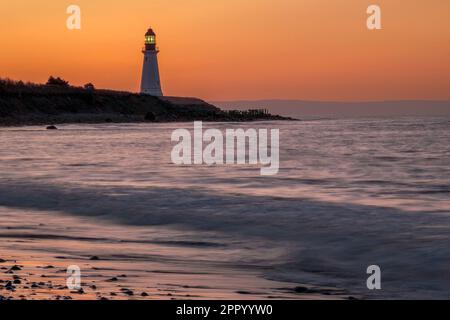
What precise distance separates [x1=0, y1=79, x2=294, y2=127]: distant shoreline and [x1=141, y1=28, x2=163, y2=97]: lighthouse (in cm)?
592

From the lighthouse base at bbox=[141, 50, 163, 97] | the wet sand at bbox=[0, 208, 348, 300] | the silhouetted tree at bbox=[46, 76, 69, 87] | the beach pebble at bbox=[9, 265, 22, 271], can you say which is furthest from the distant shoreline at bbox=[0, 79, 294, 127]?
the beach pebble at bbox=[9, 265, 22, 271]

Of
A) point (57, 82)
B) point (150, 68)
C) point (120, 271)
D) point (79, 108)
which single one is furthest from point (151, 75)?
point (120, 271)

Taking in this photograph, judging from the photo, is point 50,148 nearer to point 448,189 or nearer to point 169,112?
point 448,189

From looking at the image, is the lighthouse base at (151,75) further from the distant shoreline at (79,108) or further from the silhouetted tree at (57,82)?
the silhouetted tree at (57,82)

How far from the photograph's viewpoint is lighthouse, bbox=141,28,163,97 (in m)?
94.2

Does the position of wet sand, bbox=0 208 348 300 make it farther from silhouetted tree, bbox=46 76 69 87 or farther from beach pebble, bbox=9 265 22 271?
silhouetted tree, bbox=46 76 69 87

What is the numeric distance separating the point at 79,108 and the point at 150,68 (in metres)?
22.8

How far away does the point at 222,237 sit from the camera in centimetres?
1117

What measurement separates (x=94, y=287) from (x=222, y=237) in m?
4.41

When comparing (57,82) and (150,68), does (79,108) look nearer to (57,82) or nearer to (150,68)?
(57,82)

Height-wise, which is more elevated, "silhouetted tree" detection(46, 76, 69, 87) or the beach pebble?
"silhouetted tree" detection(46, 76, 69, 87)

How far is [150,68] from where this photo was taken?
318 ft

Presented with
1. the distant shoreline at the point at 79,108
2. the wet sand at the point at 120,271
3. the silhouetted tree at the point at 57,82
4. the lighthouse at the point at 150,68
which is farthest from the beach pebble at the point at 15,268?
the lighthouse at the point at 150,68

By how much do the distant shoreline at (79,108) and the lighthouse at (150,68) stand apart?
233 inches
